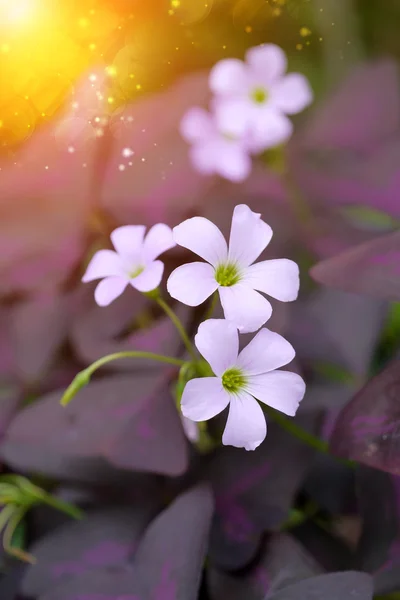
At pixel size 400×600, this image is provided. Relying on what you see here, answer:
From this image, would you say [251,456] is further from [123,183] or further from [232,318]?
[123,183]

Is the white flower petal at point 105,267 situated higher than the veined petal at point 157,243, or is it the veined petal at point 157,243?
the veined petal at point 157,243

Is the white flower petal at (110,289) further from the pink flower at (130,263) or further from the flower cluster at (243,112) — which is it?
the flower cluster at (243,112)

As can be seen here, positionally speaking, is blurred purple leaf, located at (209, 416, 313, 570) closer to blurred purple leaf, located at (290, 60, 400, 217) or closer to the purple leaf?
the purple leaf

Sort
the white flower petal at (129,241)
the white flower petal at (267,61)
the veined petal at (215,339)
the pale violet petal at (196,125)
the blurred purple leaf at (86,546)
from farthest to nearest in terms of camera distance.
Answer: the pale violet petal at (196,125) < the white flower petal at (267,61) < the blurred purple leaf at (86,546) < the white flower petal at (129,241) < the veined petal at (215,339)

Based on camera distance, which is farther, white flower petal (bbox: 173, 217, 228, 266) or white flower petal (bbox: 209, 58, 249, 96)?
white flower petal (bbox: 209, 58, 249, 96)

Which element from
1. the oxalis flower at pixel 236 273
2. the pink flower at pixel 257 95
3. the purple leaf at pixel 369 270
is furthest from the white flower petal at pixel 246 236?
the pink flower at pixel 257 95

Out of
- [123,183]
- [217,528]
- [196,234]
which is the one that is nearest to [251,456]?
[217,528]

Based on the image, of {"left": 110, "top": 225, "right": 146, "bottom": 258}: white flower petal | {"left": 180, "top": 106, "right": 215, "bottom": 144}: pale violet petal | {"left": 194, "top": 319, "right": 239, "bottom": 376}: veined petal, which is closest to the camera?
{"left": 194, "top": 319, "right": 239, "bottom": 376}: veined petal

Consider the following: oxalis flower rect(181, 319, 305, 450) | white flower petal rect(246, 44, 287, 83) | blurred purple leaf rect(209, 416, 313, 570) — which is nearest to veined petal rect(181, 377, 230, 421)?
oxalis flower rect(181, 319, 305, 450)
